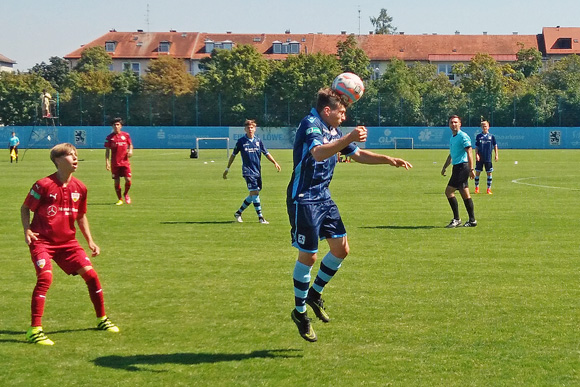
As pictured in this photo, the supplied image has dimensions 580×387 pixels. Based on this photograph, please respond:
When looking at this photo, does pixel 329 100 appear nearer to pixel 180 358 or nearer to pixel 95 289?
pixel 180 358

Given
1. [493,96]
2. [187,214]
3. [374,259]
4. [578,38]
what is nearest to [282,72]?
[493,96]

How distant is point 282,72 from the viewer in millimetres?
73750

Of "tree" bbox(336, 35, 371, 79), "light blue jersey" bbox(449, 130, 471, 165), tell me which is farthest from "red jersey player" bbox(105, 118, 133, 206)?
"tree" bbox(336, 35, 371, 79)

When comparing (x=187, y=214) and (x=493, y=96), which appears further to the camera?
(x=493, y=96)

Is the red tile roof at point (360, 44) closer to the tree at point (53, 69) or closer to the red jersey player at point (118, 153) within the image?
the tree at point (53, 69)

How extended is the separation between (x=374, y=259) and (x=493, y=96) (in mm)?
59415

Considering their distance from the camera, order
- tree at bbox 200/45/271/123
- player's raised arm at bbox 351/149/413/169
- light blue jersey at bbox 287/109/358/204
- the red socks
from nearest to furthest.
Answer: light blue jersey at bbox 287/109/358/204, player's raised arm at bbox 351/149/413/169, the red socks, tree at bbox 200/45/271/123

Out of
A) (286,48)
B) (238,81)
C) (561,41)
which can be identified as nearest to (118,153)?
(238,81)

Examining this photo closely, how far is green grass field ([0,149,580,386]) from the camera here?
21.6 feet

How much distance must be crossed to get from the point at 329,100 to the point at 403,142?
6076cm

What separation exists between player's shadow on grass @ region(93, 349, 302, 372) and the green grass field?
0.02 meters

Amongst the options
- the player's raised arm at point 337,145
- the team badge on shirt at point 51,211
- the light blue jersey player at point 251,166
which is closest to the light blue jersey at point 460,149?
the light blue jersey player at point 251,166

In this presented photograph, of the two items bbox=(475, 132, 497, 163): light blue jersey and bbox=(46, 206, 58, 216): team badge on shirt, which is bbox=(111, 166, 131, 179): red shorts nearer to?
bbox=(475, 132, 497, 163): light blue jersey

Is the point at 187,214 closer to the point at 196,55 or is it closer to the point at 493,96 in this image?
the point at 493,96
